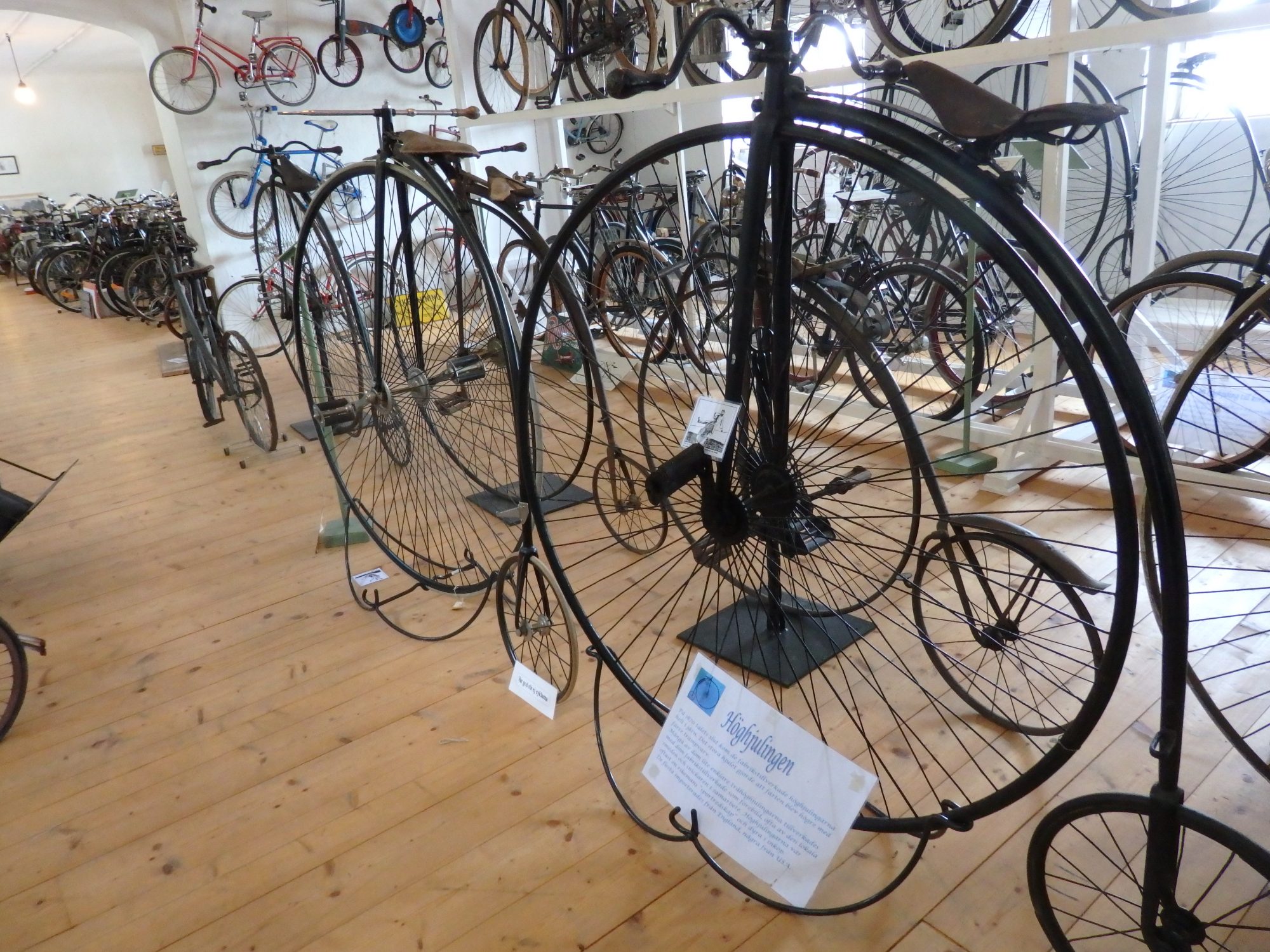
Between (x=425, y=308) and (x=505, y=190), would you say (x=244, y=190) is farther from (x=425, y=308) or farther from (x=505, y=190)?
(x=505, y=190)

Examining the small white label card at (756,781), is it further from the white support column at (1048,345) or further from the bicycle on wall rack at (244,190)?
the bicycle on wall rack at (244,190)

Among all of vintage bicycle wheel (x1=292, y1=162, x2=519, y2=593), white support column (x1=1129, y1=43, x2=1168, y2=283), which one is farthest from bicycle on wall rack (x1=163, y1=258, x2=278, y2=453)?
white support column (x1=1129, y1=43, x2=1168, y2=283)

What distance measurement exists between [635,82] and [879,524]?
5.74 feet

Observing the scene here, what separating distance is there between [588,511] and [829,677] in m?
1.25

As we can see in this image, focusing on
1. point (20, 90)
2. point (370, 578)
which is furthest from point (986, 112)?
point (20, 90)

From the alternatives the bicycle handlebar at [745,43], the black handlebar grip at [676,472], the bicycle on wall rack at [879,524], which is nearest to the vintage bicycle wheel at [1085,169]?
the bicycle on wall rack at [879,524]

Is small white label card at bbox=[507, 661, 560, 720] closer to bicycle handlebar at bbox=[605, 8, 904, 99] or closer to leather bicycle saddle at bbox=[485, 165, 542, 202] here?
leather bicycle saddle at bbox=[485, 165, 542, 202]

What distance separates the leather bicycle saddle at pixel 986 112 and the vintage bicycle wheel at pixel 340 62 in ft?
22.2

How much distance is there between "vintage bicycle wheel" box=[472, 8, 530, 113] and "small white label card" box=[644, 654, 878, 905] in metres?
→ 3.73

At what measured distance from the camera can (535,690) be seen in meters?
1.68

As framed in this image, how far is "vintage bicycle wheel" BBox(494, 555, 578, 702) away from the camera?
1.74 metres

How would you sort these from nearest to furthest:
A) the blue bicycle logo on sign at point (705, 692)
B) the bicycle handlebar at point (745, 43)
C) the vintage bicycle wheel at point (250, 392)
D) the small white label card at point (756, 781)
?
1. the bicycle handlebar at point (745, 43)
2. the small white label card at point (756, 781)
3. the blue bicycle logo on sign at point (705, 692)
4. the vintage bicycle wheel at point (250, 392)

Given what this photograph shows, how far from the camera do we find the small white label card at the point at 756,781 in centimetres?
118

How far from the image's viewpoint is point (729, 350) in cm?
126
